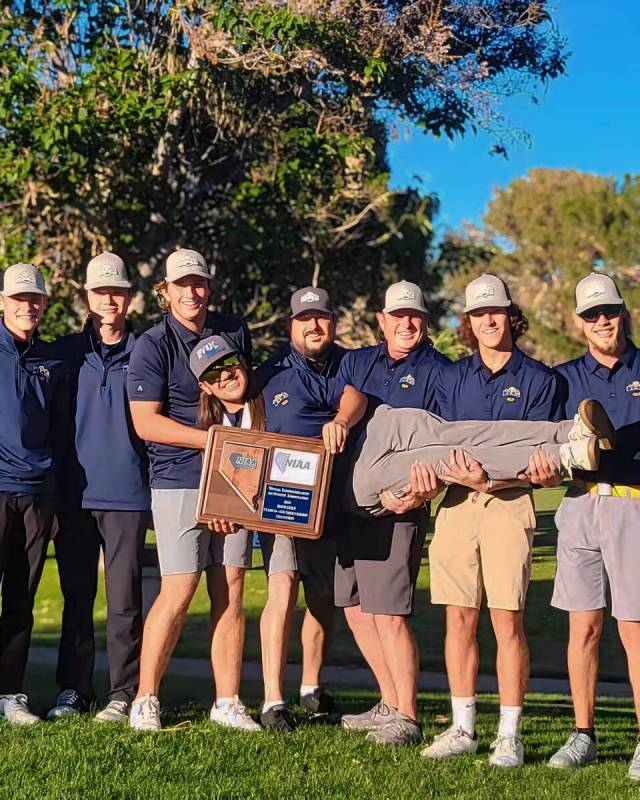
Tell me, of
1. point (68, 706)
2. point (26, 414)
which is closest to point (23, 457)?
point (26, 414)

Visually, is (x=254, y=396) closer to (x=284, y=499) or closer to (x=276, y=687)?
(x=284, y=499)

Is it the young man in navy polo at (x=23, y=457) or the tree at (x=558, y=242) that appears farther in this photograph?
the tree at (x=558, y=242)

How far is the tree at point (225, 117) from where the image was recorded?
42.3ft

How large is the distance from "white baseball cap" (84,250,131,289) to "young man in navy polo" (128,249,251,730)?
1.43 ft

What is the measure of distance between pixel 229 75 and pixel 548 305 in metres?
41.8

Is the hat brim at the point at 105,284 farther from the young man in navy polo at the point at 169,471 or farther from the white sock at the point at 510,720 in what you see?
the white sock at the point at 510,720

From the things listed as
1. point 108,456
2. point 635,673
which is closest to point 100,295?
point 108,456

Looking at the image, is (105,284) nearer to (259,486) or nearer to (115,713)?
(259,486)

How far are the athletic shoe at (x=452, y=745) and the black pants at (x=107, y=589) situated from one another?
1764 mm

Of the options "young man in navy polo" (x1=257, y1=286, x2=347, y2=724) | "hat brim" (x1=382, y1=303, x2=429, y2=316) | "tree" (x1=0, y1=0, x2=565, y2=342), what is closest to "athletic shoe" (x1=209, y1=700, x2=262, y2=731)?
"young man in navy polo" (x1=257, y1=286, x2=347, y2=724)

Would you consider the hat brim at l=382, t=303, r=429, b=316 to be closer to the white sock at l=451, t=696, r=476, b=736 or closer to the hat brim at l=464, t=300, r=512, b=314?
the hat brim at l=464, t=300, r=512, b=314

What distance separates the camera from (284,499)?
5.95 m

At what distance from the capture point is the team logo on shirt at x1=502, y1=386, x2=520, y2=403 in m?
5.79

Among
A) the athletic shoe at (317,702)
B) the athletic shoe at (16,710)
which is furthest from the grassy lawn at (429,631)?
the athletic shoe at (16,710)
